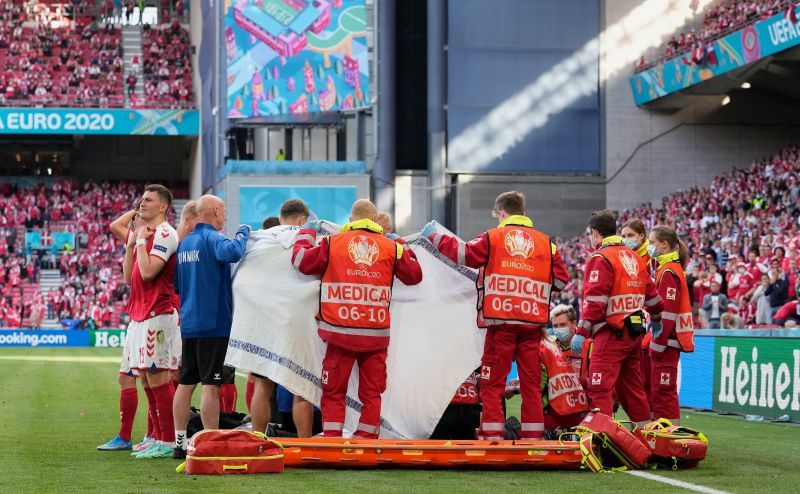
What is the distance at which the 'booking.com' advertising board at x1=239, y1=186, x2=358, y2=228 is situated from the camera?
43.5m

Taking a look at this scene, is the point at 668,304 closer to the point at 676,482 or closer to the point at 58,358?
the point at 676,482

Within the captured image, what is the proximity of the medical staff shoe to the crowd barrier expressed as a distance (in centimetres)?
797

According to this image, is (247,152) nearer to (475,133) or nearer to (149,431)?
(475,133)

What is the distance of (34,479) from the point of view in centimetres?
891

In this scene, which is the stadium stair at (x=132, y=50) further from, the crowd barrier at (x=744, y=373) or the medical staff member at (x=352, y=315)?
the medical staff member at (x=352, y=315)

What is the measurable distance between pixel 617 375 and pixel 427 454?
85.2 inches

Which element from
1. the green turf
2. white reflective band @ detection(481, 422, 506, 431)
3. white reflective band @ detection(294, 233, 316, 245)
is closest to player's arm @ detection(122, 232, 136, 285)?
the green turf

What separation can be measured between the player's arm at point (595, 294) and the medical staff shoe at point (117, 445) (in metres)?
4.09

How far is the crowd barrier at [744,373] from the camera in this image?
50.1 ft

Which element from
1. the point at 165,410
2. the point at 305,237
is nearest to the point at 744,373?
the point at 305,237

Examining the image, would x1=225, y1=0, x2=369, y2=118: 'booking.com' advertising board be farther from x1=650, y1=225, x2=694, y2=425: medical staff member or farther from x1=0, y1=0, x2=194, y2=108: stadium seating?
x1=650, y1=225, x2=694, y2=425: medical staff member

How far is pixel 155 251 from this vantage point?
1065cm

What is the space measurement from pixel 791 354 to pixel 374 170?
100 feet

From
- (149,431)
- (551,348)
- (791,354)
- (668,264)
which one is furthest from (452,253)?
(791,354)
